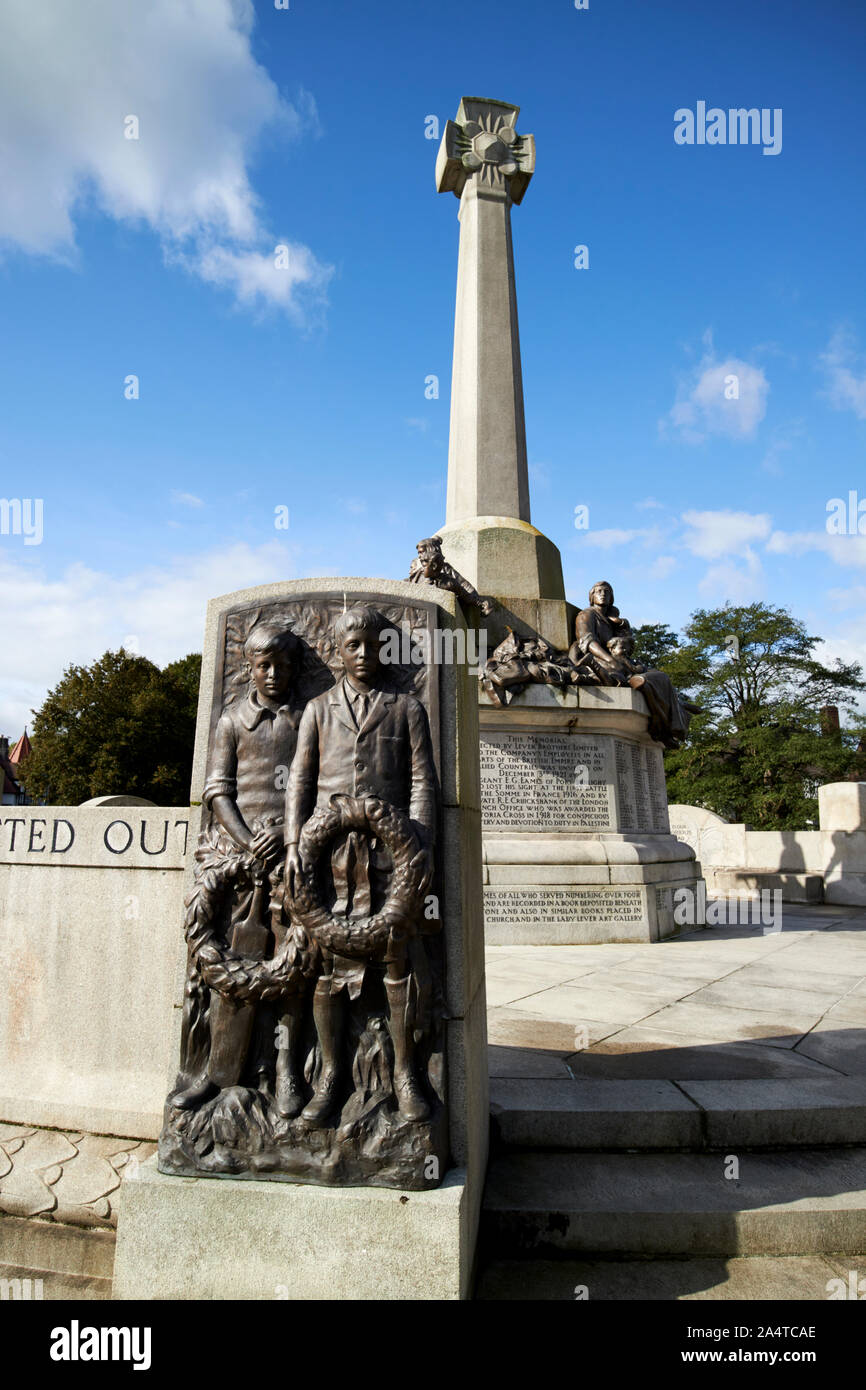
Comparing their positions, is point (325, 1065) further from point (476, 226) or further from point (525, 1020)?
point (476, 226)

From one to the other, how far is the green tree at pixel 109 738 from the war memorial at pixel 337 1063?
95.6ft

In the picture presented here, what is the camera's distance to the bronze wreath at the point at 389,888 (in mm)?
2688

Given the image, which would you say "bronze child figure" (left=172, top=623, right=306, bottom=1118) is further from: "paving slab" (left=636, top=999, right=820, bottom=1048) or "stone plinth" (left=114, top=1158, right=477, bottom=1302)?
"paving slab" (left=636, top=999, right=820, bottom=1048)

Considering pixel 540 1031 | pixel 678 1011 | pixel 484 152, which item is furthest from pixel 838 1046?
pixel 484 152

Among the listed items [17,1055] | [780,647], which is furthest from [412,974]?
[780,647]

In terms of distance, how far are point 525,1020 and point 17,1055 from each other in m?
2.97

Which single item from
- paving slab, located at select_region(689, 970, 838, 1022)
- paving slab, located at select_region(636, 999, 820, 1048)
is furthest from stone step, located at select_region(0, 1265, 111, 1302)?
paving slab, located at select_region(689, 970, 838, 1022)

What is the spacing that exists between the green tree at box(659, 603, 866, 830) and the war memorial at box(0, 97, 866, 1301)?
2411cm

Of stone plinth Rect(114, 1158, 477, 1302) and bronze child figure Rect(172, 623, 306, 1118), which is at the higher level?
bronze child figure Rect(172, 623, 306, 1118)

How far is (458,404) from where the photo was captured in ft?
38.4

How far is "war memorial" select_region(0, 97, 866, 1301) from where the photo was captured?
104 inches

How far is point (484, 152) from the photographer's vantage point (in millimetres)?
12250

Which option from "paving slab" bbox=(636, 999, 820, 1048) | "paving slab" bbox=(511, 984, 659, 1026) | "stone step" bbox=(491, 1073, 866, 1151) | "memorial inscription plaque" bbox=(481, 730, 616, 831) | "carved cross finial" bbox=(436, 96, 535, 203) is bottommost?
"stone step" bbox=(491, 1073, 866, 1151)
